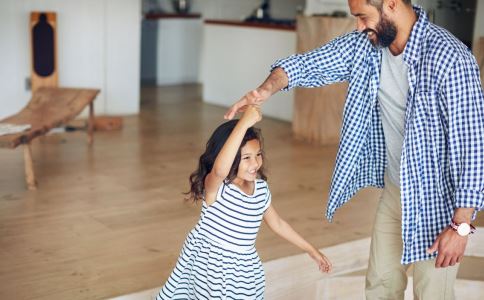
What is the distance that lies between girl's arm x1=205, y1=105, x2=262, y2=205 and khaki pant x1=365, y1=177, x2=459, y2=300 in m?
0.55

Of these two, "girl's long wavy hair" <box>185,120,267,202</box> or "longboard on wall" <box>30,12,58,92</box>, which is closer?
"girl's long wavy hair" <box>185,120,267,202</box>

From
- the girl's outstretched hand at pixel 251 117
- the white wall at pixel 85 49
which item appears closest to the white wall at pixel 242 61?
the white wall at pixel 85 49

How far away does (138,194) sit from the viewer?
489 centimetres

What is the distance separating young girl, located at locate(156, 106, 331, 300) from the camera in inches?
97.1

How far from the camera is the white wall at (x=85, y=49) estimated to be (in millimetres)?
6914

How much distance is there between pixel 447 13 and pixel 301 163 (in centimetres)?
380

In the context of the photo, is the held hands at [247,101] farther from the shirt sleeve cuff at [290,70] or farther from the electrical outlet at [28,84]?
the electrical outlet at [28,84]

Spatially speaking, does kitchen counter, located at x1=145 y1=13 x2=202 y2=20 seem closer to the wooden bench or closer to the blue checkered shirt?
the wooden bench

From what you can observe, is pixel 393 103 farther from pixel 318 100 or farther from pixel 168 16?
pixel 168 16

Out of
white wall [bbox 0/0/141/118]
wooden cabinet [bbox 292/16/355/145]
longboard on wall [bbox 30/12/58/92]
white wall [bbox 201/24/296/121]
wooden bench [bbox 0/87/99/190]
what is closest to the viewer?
wooden bench [bbox 0/87/99/190]

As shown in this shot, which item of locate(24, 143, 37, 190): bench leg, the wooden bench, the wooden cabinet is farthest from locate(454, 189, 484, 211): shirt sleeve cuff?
the wooden cabinet

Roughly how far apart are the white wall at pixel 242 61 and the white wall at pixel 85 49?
1.15 meters

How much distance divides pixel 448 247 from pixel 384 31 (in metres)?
0.66

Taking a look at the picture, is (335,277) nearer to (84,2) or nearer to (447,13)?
(84,2)
